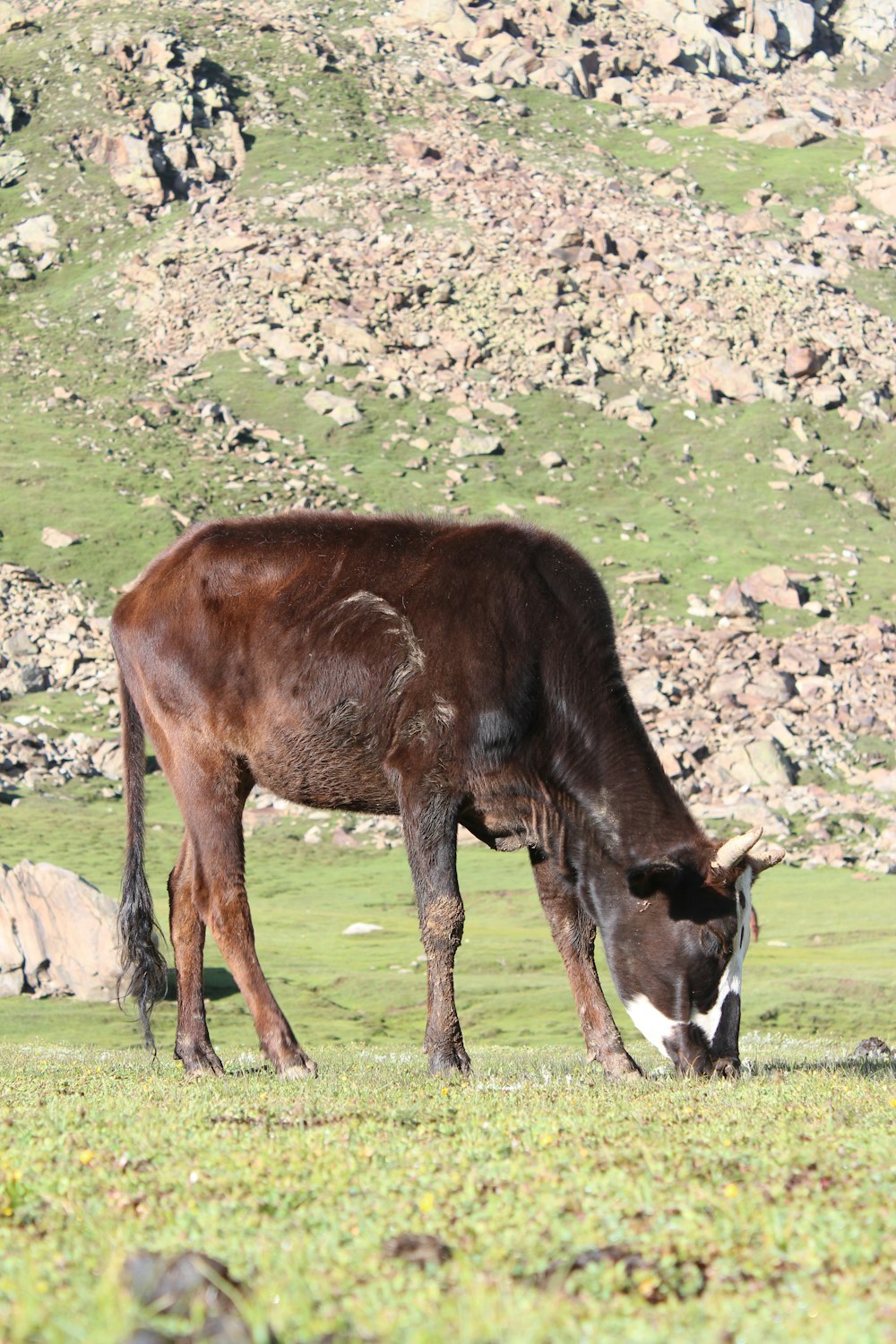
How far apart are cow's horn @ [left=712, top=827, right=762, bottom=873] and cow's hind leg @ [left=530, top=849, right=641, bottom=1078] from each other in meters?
1.24

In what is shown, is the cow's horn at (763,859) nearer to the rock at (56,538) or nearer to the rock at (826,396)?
the rock at (56,538)

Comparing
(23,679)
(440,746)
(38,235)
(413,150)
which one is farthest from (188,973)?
(413,150)

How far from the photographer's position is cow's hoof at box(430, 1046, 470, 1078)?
8539 millimetres

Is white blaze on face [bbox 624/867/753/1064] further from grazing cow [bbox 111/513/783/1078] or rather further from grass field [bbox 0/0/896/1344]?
grass field [bbox 0/0/896/1344]

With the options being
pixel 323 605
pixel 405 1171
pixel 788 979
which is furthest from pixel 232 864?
pixel 788 979

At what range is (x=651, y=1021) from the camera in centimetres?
845

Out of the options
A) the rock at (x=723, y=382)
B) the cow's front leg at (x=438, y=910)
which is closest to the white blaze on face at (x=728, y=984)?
the cow's front leg at (x=438, y=910)

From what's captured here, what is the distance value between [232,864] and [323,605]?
1869 millimetres

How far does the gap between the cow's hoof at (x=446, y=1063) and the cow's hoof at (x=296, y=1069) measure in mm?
747

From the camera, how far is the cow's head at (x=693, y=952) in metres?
8.27

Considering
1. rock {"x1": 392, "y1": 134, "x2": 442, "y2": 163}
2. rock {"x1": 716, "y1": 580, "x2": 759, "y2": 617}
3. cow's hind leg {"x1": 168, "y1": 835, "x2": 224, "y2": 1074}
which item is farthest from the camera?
rock {"x1": 392, "y1": 134, "x2": 442, "y2": 163}

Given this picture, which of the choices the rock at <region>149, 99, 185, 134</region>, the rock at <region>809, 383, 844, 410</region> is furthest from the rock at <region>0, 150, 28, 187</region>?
the rock at <region>809, 383, 844, 410</region>

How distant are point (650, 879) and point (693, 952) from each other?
50 cm

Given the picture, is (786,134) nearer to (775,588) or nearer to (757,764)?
(775,588)
